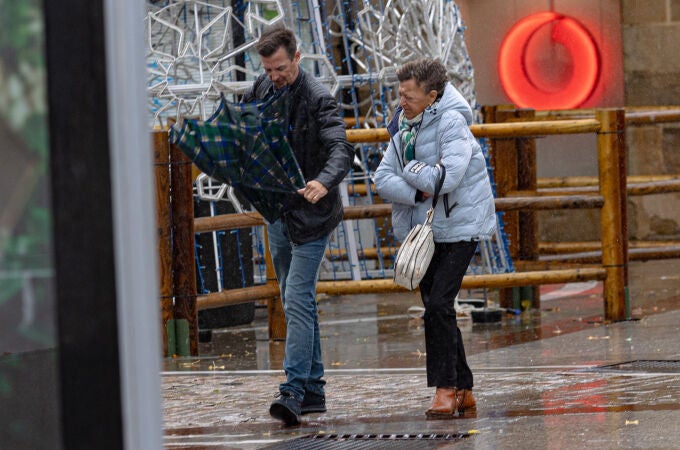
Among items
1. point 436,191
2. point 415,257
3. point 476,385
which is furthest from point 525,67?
point 415,257

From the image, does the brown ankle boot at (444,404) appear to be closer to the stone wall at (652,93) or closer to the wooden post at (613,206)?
the wooden post at (613,206)

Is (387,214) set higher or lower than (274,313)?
higher

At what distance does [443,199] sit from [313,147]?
0.64 metres

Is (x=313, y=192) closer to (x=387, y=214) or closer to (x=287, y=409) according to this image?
(x=287, y=409)

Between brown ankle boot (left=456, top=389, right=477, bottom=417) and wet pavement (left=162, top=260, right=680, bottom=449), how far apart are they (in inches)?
1.8

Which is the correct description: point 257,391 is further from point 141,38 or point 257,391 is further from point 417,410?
point 141,38

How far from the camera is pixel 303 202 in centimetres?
600

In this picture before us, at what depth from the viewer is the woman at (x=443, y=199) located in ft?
19.5

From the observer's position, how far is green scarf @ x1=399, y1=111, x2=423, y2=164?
6.10 meters

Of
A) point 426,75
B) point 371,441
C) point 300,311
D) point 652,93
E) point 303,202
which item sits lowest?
point 371,441

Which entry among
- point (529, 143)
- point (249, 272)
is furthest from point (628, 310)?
point (249, 272)

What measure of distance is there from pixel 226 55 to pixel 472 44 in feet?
22.4

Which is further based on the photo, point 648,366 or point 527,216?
point 527,216

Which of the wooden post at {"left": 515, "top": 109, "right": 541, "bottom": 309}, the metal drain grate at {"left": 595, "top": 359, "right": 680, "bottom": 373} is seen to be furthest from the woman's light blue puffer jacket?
the wooden post at {"left": 515, "top": 109, "right": 541, "bottom": 309}
